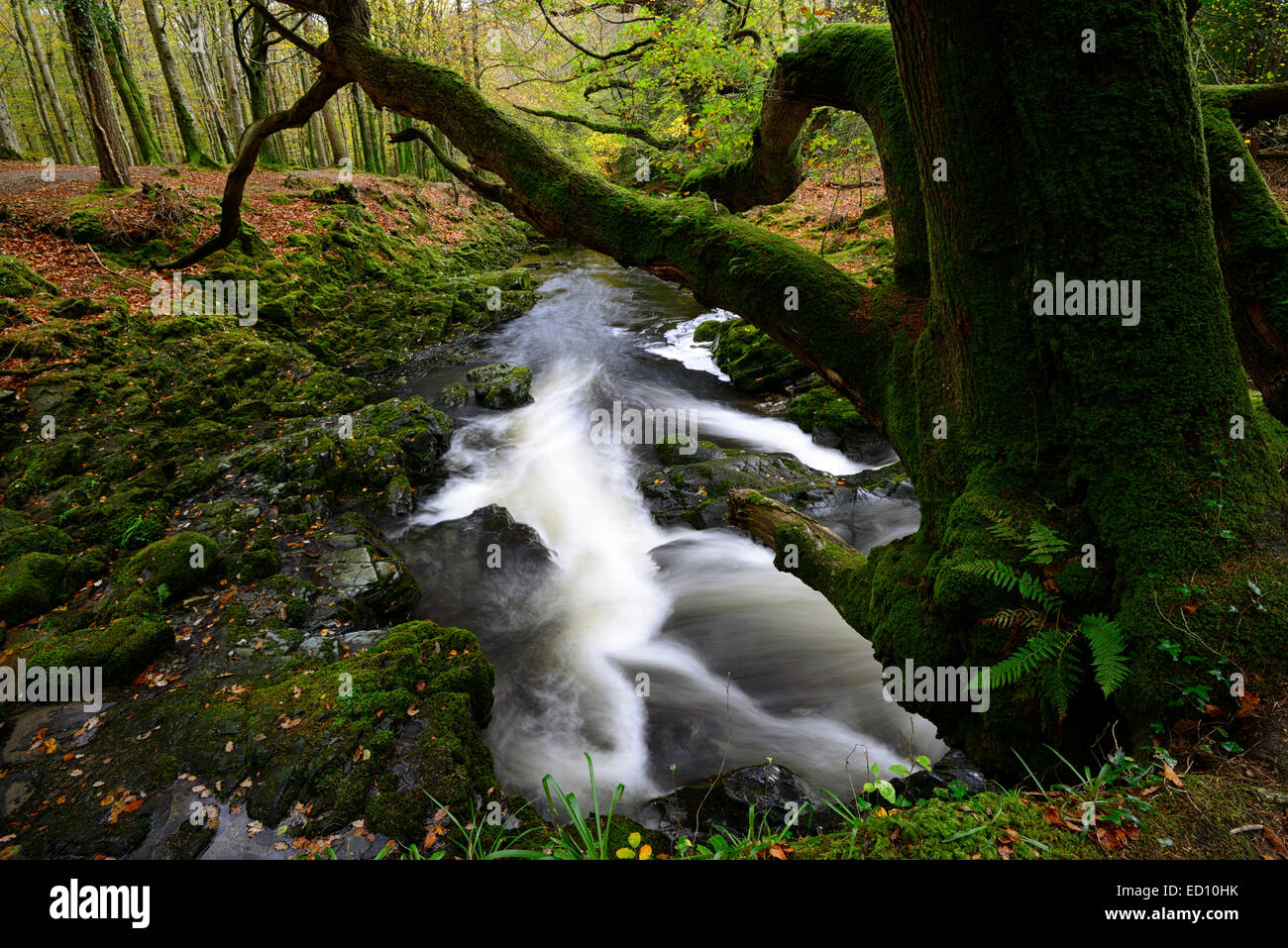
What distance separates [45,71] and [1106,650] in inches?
1490

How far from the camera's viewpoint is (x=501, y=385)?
39.7 feet

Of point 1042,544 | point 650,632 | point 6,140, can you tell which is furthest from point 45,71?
point 1042,544

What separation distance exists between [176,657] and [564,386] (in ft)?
29.4

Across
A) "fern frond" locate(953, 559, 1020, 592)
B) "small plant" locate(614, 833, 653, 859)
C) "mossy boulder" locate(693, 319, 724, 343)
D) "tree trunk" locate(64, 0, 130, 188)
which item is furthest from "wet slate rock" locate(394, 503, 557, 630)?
"tree trunk" locate(64, 0, 130, 188)

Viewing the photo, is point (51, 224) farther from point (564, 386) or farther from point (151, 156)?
point (564, 386)

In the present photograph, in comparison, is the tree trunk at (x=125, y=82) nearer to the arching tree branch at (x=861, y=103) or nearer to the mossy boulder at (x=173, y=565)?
the mossy boulder at (x=173, y=565)

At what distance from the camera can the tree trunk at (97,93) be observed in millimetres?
12492

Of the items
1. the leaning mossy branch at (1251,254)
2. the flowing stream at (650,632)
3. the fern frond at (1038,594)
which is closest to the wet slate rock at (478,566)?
the flowing stream at (650,632)

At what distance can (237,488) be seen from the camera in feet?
25.4

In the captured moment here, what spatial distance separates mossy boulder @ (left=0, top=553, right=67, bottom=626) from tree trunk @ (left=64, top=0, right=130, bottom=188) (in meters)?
12.7

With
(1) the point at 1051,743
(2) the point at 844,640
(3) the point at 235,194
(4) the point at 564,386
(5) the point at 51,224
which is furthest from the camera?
(4) the point at 564,386

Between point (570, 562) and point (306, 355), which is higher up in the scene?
point (306, 355)

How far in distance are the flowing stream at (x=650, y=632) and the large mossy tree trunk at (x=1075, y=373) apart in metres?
1.09

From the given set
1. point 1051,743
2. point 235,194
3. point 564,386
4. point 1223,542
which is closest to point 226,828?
point 1051,743
